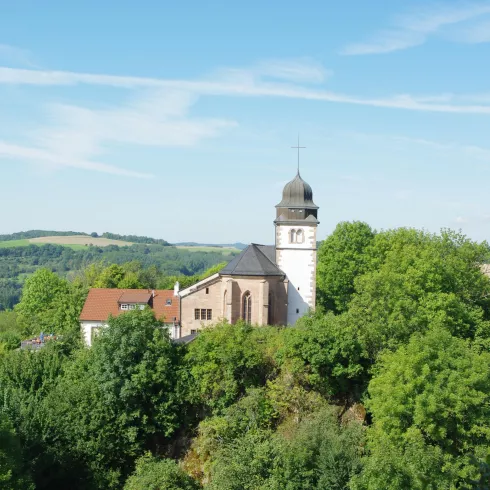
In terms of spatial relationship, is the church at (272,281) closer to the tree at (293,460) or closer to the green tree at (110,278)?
the tree at (293,460)

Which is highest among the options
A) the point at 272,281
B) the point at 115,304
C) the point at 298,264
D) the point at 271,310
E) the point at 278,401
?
the point at 298,264

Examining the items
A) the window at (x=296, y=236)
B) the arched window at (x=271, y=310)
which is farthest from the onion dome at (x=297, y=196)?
the arched window at (x=271, y=310)

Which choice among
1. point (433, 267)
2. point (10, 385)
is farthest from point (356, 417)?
point (10, 385)

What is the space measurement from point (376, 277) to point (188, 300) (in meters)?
15.8

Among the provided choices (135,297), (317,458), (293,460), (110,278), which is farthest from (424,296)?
(110,278)

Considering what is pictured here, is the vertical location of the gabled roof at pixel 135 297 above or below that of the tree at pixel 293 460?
above

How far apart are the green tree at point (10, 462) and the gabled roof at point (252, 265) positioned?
2001 centimetres

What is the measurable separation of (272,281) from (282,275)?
3.15 feet

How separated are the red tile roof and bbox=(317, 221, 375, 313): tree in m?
12.9

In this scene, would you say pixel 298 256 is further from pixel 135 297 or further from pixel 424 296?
pixel 135 297

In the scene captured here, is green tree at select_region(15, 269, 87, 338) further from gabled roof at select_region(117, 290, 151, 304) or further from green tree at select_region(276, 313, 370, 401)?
green tree at select_region(276, 313, 370, 401)

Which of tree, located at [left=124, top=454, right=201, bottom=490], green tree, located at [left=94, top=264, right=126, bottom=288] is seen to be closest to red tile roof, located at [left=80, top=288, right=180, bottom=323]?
green tree, located at [left=94, top=264, right=126, bottom=288]

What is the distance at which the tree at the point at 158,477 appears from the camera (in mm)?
32250

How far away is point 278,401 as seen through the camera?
3553 centimetres
